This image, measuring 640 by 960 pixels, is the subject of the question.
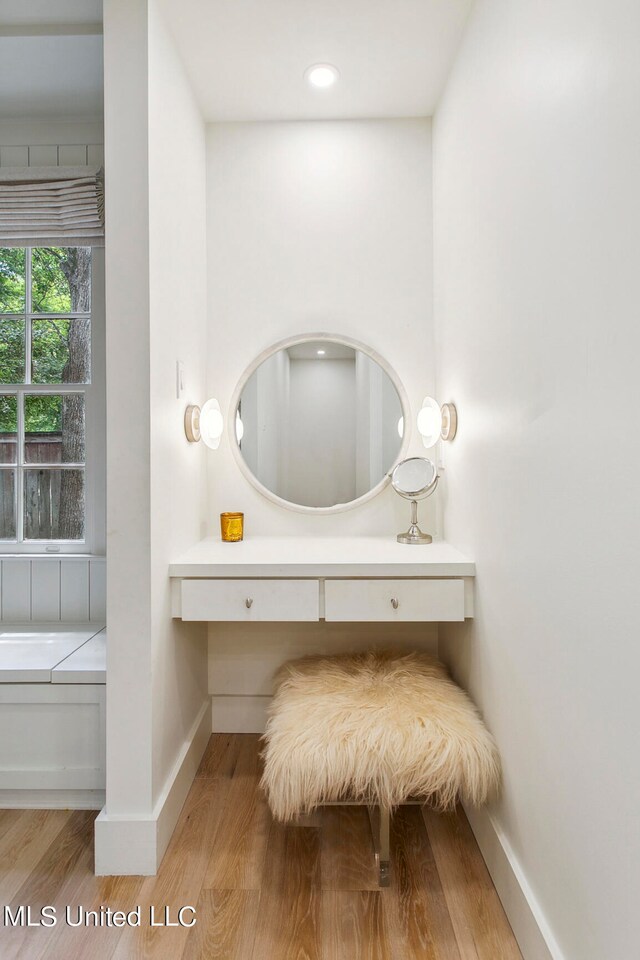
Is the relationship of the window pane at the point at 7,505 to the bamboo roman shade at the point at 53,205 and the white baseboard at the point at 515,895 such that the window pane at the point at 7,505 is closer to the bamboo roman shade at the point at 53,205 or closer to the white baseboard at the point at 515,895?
the bamboo roman shade at the point at 53,205

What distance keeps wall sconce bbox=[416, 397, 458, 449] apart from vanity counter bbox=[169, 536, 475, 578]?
44cm

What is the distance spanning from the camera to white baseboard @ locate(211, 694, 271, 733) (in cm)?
250

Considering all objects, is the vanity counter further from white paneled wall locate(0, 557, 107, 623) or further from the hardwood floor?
the hardwood floor

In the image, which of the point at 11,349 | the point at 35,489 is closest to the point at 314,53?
the point at 11,349

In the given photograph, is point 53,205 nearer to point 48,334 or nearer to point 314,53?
point 48,334

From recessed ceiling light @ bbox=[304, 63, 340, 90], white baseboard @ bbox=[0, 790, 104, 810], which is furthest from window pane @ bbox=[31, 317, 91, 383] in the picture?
white baseboard @ bbox=[0, 790, 104, 810]

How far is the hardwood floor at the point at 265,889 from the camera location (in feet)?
4.60

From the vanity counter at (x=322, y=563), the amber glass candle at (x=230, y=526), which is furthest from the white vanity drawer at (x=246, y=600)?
the amber glass candle at (x=230, y=526)

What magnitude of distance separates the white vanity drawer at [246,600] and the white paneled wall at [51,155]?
6.19 ft

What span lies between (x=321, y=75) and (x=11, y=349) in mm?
1716

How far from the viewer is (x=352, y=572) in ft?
6.21

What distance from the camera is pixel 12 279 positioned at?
2.59m

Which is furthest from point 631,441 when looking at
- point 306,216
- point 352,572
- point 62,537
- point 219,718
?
point 62,537

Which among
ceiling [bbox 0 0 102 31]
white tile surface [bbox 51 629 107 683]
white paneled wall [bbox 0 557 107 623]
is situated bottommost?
white tile surface [bbox 51 629 107 683]
